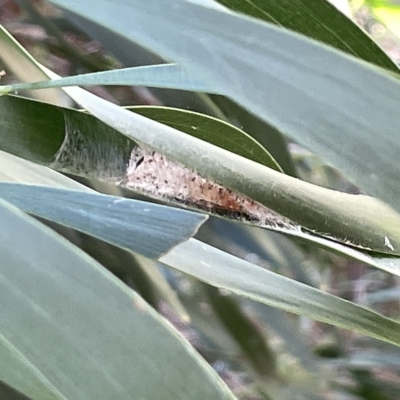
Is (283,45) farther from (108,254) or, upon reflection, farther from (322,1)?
(108,254)

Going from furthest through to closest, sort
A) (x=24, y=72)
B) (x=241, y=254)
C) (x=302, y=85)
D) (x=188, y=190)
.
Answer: (x=241, y=254), (x=24, y=72), (x=188, y=190), (x=302, y=85)

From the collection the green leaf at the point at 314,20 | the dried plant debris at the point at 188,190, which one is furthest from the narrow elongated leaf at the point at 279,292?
the green leaf at the point at 314,20

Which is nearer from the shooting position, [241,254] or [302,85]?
[302,85]

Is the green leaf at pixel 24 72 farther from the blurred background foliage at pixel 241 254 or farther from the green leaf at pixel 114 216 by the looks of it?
the green leaf at pixel 114 216

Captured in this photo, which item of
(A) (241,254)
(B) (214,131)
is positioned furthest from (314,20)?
(A) (241,254)

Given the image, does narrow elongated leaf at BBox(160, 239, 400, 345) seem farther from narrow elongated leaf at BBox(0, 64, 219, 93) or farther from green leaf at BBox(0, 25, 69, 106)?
green leaf at BBox(0, 25, 69, 106)

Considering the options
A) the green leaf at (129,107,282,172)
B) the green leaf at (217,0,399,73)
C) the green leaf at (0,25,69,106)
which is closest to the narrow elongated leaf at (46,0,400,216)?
the green leaf at (217,0,399,73)

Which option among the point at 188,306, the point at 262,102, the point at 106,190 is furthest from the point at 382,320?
the point at 188,306

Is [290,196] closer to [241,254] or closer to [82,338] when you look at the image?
[82,338]
